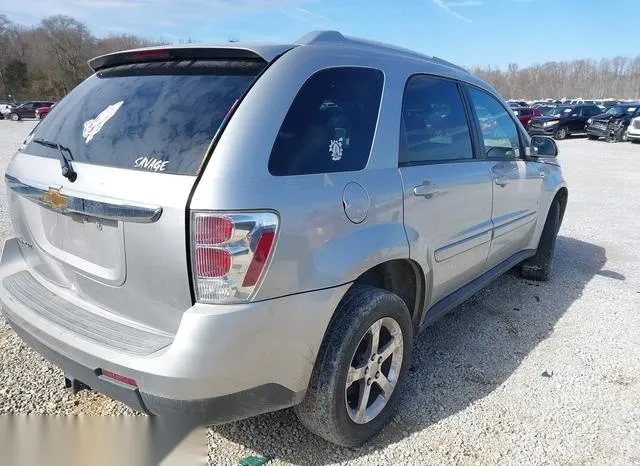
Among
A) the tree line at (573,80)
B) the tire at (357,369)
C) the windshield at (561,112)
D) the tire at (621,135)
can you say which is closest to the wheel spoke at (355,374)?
the tire at (357,369)

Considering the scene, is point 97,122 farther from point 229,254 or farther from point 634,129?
point 634,129

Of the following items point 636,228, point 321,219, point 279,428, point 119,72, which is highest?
point 119,72

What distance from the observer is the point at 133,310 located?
201 cm

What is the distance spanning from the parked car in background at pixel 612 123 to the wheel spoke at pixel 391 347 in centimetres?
2478

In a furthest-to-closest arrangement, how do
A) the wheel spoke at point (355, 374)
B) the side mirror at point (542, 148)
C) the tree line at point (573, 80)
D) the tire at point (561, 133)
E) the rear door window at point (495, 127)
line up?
the tree line at point (573, 80) → the tire at point (561, 133) → the side mirror at point (542, 148) → the rear door window at point (495, 127) → the wheel spoke at point (355, 374)

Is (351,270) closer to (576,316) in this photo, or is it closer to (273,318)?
(273,318)

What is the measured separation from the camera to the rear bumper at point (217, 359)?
5.93 ft

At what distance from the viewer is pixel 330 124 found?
2240 mm

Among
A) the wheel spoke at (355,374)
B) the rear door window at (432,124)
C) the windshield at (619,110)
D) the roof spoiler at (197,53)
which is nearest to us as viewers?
the roof spoiler at (197,53)

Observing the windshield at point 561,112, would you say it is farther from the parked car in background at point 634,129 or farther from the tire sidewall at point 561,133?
the parked car in background at point 634,129

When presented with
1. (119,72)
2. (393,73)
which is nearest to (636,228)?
(393,73)

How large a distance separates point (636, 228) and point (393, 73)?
6.38m

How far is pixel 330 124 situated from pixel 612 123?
25257mm

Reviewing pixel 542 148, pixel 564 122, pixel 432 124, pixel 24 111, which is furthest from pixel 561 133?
pixel 24 111
